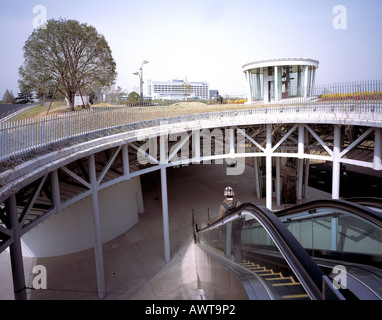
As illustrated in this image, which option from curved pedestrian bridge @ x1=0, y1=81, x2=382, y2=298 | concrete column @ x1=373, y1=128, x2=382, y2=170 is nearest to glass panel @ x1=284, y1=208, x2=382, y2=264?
curved pedestrian bridge @ x1=0, y1=81, x2=382, y2=298

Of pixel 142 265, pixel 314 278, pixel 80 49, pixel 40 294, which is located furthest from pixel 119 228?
pixel 314 278

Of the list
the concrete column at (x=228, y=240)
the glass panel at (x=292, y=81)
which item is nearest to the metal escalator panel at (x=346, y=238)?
the concrete column at (x=228, y=240)

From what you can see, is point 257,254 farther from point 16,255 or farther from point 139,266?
point 139,266

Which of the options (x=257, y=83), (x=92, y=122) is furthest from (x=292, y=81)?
(x=92, y=122)

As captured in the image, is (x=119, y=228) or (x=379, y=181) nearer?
(x=119, y=228)

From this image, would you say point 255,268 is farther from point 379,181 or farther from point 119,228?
point 379,181

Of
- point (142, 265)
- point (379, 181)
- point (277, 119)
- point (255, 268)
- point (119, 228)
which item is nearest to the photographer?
point (255, 268)

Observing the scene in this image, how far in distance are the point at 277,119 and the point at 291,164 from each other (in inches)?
250

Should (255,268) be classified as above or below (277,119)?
below

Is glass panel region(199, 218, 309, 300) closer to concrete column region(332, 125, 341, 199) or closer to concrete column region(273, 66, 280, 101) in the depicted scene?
concrete column region(332, 125, 341, 199)

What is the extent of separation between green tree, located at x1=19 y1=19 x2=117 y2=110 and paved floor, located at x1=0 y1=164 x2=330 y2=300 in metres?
9.19

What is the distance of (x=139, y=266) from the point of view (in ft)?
39.3

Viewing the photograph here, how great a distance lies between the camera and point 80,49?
56.1 feet

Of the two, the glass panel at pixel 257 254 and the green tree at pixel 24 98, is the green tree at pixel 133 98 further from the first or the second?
the glass panel at pixel 257 254
